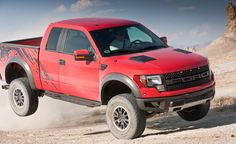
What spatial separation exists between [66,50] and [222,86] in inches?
253

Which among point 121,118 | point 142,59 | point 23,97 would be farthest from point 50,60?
point 142,59

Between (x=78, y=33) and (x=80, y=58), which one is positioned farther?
(x=78, y=33)

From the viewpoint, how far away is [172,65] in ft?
25.3

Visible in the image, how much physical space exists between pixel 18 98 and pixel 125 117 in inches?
124

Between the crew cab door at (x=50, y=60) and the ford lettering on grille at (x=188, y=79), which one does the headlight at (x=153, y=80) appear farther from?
the crew cab door at (x=50, y=60)

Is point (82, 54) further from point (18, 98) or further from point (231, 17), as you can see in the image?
point (231, 17)

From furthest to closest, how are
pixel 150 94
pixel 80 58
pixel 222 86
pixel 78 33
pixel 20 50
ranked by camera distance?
pixel 222 86, pixel 20 50, pixel 78 33, pixel 80 58, pixel 150 94

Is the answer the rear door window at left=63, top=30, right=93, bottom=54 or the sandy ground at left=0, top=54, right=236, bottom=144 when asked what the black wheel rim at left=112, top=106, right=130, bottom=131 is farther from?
the rear door window at left=63, top=30, right=93, bottom=54

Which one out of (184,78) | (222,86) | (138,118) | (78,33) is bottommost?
(222,86)

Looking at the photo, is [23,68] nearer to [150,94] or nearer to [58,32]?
[58,32]

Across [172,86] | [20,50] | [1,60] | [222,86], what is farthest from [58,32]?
[222,86]

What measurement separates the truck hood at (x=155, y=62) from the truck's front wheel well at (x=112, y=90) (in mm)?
363

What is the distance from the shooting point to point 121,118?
26.5ft

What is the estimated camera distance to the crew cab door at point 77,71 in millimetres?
8398
